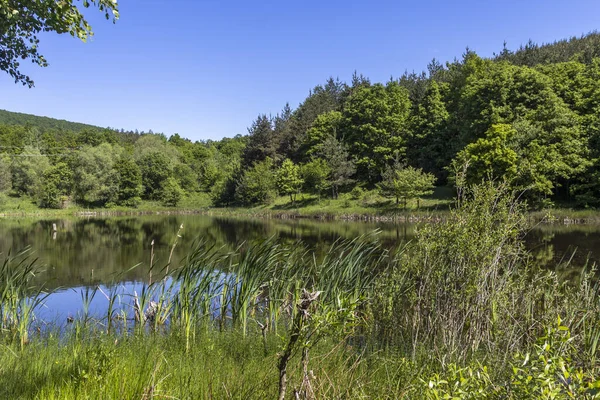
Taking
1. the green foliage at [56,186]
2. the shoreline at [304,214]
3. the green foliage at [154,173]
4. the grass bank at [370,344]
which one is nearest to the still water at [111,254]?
the grass bank at [370,344]

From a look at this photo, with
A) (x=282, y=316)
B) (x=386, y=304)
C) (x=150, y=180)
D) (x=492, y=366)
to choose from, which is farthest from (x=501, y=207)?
(x=150, y=180)

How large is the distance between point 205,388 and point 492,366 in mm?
2630

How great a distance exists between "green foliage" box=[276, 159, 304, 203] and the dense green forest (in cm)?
20

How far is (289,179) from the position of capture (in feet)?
177

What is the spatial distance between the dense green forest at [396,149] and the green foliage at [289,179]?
202 millimetres

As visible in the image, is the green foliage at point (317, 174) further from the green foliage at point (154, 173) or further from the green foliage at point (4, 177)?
the green foliage at point (4, 177)

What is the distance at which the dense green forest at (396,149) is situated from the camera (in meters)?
36.9

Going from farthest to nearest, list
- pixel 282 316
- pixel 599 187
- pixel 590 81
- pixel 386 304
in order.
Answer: pixel 590 81
pixel 599 187
pixel 282 316
pixel 386 304

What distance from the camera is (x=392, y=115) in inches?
2329

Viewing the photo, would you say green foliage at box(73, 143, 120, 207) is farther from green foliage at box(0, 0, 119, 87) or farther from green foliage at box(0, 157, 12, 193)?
green foliage at box(0, 0, 119, 87)

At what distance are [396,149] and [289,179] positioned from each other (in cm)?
1510

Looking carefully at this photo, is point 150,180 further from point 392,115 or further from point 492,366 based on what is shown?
point 492,366

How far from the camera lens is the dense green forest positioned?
3691 centimetres

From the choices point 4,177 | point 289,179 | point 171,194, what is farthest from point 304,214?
point 4,177
